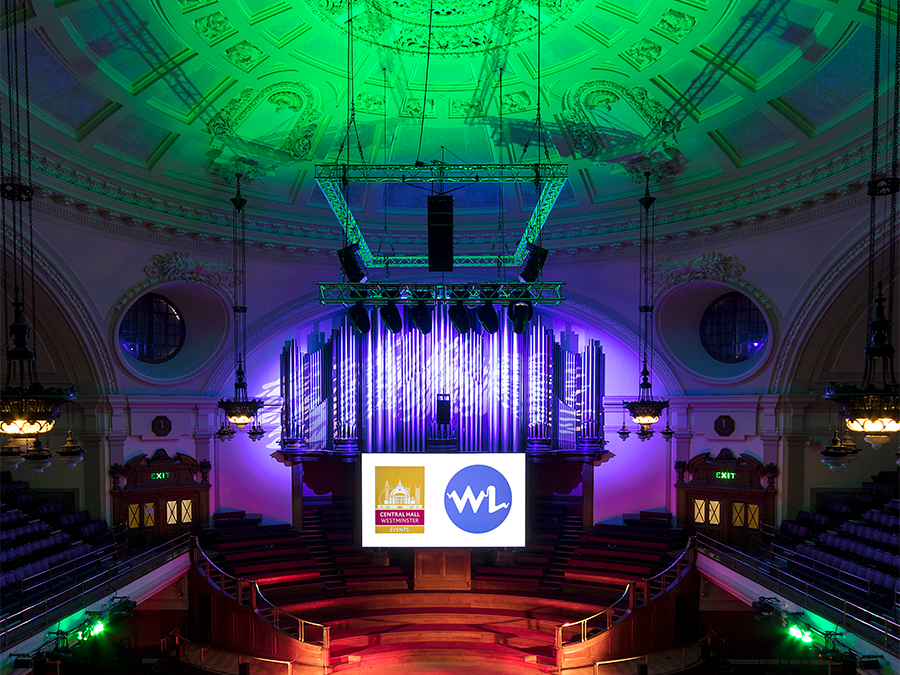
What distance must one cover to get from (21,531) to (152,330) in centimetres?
495

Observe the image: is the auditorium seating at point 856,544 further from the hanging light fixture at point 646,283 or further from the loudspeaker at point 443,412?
the loudspeaker at point 443,412

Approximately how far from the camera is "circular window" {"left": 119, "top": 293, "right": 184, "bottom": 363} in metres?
14.1

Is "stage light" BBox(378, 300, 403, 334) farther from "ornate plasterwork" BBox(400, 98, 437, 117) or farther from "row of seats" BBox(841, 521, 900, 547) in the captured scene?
"row of seats" BBox(841, 521, 900, 547)

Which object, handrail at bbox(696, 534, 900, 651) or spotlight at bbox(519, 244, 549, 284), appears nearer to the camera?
handrail at bbox(696, 534, 900, 651)

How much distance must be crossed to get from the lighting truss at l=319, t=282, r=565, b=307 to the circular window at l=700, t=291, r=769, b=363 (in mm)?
4709

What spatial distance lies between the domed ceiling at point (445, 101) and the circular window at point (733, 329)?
7.45 feet

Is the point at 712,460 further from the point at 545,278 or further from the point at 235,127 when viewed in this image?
the point at 235,127

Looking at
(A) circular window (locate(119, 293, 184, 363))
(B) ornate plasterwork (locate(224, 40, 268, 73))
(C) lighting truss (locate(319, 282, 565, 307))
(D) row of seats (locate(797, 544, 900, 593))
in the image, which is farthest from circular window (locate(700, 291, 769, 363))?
(A) circular window (locate(119, 293, 184, 363))

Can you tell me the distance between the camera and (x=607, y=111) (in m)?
11.7

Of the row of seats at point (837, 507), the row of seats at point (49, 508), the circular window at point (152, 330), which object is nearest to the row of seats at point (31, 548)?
the row of seats at point (49, 508)

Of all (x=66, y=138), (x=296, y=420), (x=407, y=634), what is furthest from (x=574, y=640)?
(x=66, y=138)

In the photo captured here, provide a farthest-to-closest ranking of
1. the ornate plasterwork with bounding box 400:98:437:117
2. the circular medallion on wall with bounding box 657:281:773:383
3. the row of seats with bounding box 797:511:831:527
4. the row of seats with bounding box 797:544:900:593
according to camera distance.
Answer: the circular medallion on wall with bounding box 657:281:773:383
the row of seats with bounding box 797:511:831:527
the ornate plasterwork with bounding box 400:98:437:117
the row of seats with bounding box 797:544:900:593

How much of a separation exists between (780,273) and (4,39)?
1353 cm

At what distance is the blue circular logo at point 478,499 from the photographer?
1352cm
